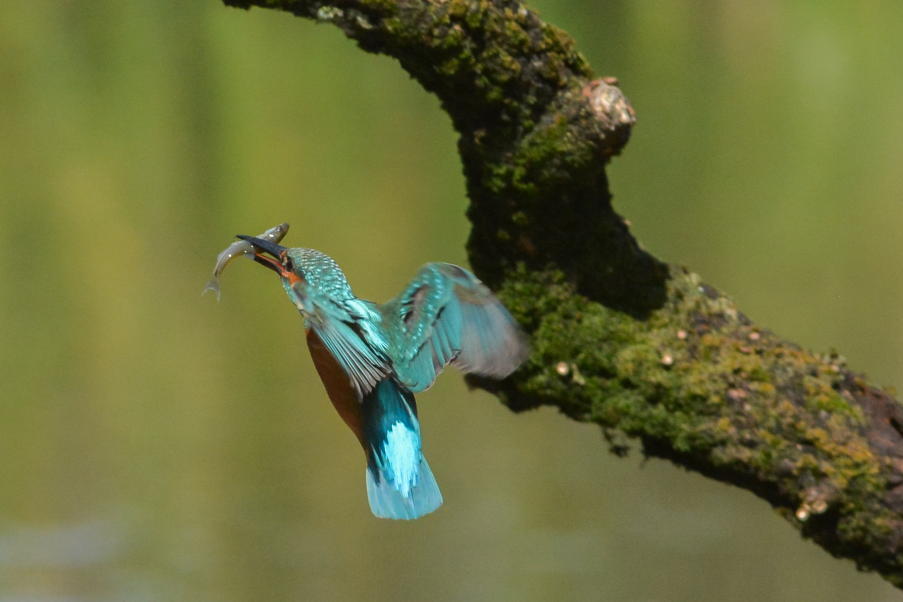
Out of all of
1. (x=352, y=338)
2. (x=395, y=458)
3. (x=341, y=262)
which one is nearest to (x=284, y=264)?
(x=352, y=338)

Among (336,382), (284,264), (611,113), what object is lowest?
(336,382)

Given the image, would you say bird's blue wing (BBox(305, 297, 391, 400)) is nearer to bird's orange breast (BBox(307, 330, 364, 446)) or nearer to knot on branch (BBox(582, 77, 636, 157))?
bird's orange breast (BBox(307, 330, 364, 446))

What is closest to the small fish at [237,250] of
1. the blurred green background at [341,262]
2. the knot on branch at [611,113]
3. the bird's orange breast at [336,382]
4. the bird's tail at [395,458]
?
the bird's orange breast at [336,382]

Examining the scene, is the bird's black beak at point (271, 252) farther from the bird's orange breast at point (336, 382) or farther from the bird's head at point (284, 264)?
the bird's orange breast at point (336, 382)

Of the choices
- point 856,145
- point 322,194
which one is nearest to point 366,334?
point 322,194

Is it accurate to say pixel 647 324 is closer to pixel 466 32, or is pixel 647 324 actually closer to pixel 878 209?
pixel 466 32

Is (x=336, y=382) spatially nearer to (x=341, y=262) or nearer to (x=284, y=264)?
(x=284, y=264)
